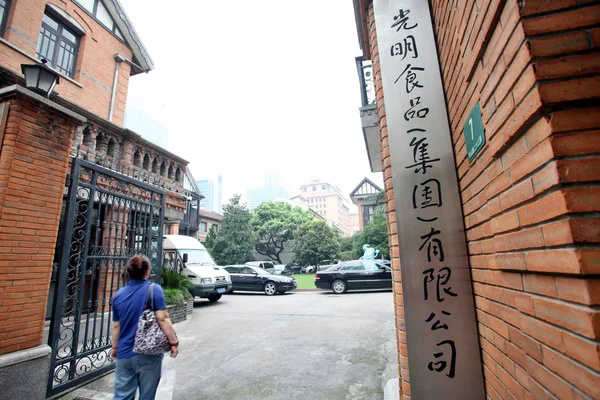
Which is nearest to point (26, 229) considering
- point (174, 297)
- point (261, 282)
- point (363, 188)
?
point (174, 297)

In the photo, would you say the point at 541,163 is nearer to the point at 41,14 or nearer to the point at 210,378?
the point at 210,378

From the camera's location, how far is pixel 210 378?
159 inches

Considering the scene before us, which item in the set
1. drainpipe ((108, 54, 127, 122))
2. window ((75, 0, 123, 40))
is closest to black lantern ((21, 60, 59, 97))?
drainpipe ((108, 54, 127, 122))

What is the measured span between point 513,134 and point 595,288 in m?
0.57

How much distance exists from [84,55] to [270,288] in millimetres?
11578

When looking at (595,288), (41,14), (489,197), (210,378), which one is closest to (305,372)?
(210,378)

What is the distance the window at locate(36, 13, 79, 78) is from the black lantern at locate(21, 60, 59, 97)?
731 cm

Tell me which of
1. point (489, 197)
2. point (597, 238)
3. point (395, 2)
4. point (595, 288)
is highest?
point (395, 2)

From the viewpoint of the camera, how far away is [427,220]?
6.40 feet

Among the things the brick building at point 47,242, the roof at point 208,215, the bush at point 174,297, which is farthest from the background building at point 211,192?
the brick building at point 47,242

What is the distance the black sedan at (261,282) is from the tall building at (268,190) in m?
139

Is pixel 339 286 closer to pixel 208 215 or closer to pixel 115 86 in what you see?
pixel 115 86

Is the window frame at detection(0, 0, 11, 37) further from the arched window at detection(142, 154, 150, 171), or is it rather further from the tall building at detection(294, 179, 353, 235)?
the tall building at detection(294, 179, 353, 235)

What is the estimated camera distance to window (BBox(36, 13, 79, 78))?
30.3 ft
